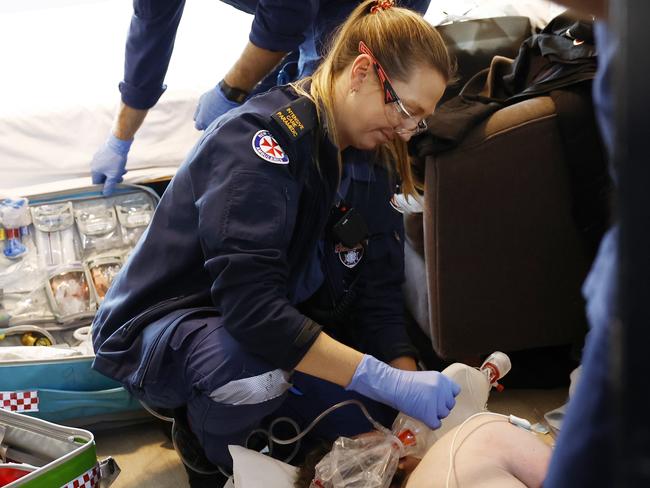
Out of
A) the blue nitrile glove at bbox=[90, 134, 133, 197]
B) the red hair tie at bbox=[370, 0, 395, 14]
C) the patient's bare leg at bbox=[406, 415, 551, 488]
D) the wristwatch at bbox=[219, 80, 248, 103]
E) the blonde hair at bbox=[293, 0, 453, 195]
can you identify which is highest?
the red hair tie at bbox=[370, 0, 395, 14]

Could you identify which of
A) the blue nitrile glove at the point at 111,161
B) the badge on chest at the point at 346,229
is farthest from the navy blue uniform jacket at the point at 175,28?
the badge on chest at the point at 346,229

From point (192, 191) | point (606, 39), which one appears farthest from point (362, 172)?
point (606, 39)

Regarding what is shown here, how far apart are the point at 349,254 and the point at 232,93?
55 cm

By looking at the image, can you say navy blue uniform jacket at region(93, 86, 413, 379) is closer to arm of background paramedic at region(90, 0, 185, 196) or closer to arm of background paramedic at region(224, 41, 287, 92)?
arm of background paramedic at region(224, 41, 287, 92)

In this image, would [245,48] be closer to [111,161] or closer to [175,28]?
[175,28]

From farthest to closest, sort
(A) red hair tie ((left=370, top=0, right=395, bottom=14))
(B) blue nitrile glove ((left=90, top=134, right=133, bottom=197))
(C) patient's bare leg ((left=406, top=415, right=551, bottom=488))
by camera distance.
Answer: (B) blue nitrile glove ((left=90, top=134, right=133, bottom=197)) → (A) red hair tie ((left=370, top=0, right=395, bottom=14)) → (C) patient's bare leg ((left=406, top=415, right=551, bottom=488))

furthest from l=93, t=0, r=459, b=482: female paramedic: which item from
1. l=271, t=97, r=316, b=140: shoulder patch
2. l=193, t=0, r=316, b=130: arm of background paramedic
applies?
l=193, t=0, r=316, b=130: arm of background paramedic

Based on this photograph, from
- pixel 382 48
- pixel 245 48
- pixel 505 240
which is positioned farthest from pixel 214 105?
pixel 505 240

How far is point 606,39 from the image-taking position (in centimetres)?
42

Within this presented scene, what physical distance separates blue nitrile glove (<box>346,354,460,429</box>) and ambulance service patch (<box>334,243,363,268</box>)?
1.02 feet

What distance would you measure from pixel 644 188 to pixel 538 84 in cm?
132

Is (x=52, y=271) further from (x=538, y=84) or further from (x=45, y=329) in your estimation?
(x=538, y=84)

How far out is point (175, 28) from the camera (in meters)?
1.90

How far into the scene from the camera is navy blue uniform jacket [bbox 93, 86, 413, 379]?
50.1 inches
